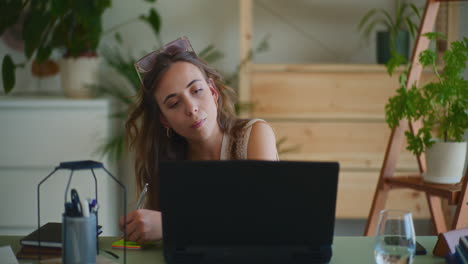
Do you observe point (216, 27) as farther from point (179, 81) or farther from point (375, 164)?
point (179, 81)

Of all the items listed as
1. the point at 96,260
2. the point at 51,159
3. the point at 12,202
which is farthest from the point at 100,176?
the point at 96,260

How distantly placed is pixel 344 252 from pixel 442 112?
1.33m

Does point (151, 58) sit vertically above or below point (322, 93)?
above

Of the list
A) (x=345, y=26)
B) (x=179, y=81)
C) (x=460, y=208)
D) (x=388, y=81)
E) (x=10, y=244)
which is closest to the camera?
(x=10, y=244)

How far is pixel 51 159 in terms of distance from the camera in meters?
3.40

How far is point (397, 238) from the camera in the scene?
126cm

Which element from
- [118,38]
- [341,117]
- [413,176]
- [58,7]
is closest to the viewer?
[413,176]

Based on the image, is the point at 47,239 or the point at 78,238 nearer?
the point at 78,238

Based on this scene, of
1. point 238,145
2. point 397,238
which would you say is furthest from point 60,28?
point 397,238

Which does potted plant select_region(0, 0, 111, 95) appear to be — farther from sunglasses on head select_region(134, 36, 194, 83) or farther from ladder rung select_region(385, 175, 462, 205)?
ladder rung select_region(385, 175, 462, 205)

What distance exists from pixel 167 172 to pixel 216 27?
8.42 ft

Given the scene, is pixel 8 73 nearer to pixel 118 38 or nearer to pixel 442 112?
pixel 118 38

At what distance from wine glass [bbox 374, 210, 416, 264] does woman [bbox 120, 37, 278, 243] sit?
0.72 metres

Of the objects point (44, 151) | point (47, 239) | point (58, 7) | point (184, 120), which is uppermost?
point (58, 7)
